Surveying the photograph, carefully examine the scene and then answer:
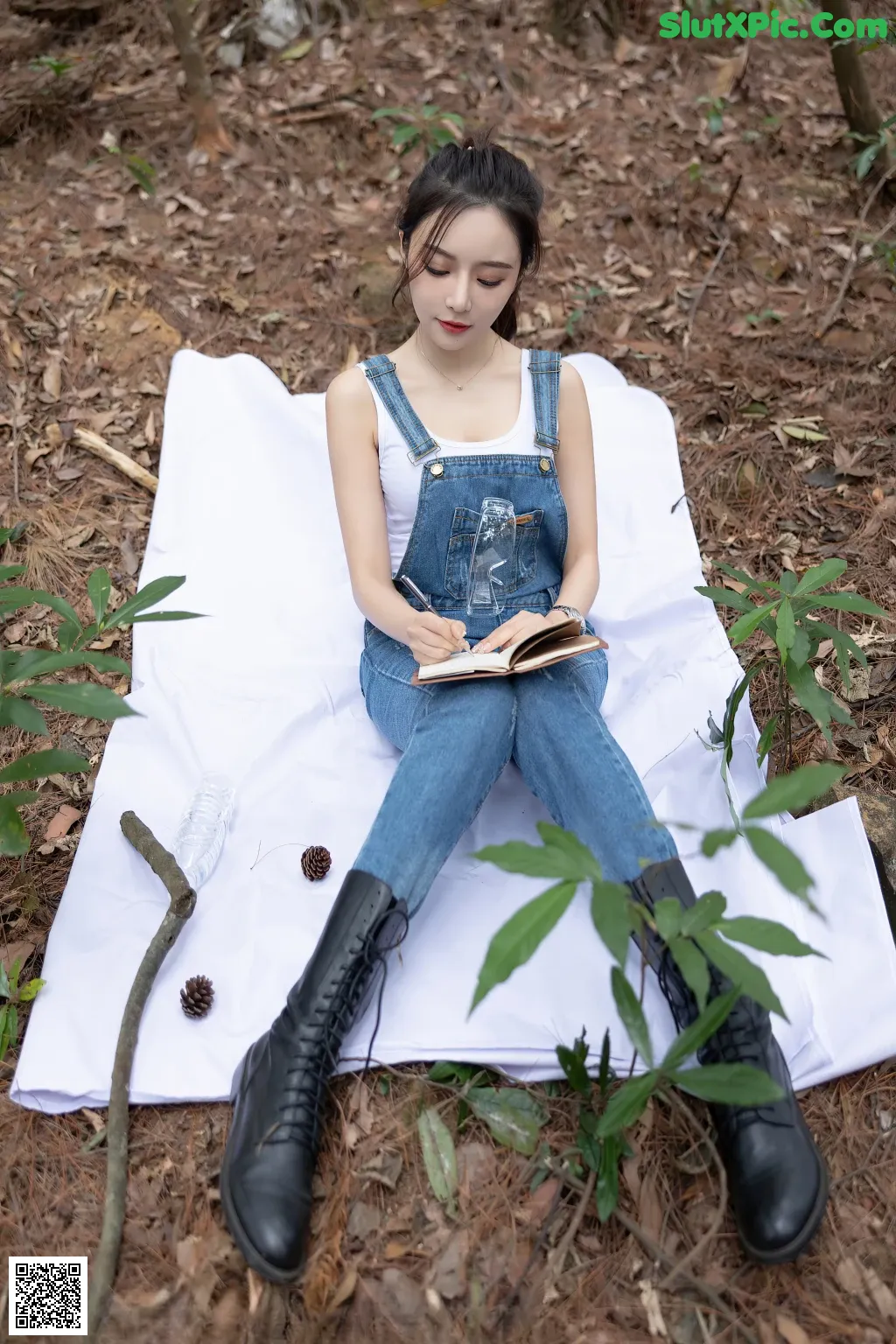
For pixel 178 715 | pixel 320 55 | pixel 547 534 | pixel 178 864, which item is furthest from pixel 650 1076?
pixel 320 55

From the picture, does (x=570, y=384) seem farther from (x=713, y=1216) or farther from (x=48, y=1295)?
(x=48, y=1295)

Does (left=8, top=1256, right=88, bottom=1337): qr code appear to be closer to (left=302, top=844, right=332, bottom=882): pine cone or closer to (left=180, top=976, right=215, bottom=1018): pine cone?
(left=180, top=976, right=215, bottom=1018): pine cone

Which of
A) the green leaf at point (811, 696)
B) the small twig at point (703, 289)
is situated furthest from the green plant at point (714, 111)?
the green leaf at point (811, 696)

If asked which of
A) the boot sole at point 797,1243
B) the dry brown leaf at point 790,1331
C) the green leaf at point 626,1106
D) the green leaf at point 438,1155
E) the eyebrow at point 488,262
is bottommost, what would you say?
the dry brown leaf at point 790,1331

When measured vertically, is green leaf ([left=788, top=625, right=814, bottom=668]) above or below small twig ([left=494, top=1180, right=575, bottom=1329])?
above

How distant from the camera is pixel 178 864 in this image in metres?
2.36

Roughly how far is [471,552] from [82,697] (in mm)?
1090

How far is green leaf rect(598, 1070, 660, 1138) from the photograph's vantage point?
168 centimetres

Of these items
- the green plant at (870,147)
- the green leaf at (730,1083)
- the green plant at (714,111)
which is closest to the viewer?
the green leaf at (730,1083)

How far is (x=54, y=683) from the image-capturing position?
191 cm

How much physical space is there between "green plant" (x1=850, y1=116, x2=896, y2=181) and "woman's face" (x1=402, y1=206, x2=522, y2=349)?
7.60 ft

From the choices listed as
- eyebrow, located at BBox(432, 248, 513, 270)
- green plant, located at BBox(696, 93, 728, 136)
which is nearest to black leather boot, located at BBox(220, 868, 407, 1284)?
eyebrow, located at BBox(432, 248, 513, 270)

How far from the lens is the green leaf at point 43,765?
194 cm

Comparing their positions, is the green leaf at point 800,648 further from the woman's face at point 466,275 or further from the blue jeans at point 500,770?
the woman's face at point 466,275
